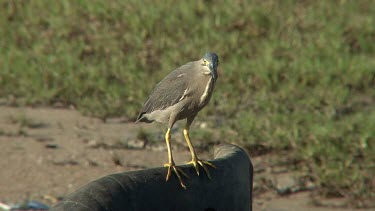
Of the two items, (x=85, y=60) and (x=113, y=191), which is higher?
(x=113, y=191)

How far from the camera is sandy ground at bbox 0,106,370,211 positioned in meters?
6.94

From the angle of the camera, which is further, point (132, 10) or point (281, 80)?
point (132, 10)

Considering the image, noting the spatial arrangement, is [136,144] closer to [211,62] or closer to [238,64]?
[238,64]

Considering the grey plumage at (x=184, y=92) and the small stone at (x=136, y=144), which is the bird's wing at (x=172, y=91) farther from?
the small stone at (x=136, y=144)

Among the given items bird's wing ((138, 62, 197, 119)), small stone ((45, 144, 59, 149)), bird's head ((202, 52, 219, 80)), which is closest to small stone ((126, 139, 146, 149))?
small stone ((45, 144, 59, 149))

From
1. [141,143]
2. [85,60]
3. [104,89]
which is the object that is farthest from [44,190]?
→ [85,60]

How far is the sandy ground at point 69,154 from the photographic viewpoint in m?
6.94

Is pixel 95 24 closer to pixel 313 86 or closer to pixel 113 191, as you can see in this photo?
pixel 313 86

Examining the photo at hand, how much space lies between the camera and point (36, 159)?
24.9 feet

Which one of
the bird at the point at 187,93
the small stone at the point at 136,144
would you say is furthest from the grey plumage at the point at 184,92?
the small stone at the point at 136,144

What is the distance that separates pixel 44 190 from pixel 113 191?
4.10 meters

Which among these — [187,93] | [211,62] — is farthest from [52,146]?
[211,62]

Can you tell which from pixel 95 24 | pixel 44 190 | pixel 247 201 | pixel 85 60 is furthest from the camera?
pixel 95 24

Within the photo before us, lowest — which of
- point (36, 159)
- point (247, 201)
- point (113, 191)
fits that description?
point (36, 159)
